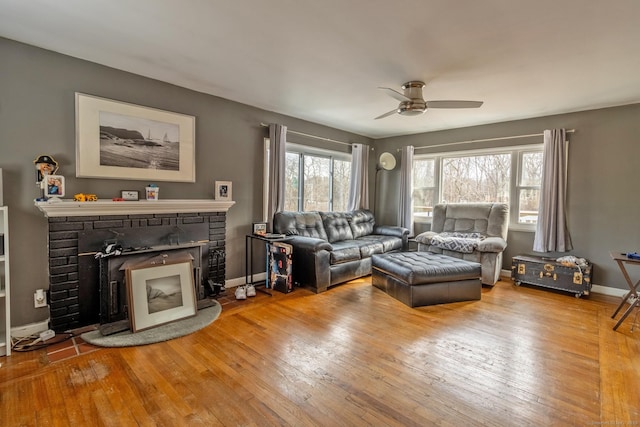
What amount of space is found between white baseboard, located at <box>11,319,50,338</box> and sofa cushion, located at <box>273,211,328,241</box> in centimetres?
251

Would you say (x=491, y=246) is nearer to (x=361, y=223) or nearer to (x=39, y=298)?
(x=361, y=223)

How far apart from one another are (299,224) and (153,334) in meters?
2.31

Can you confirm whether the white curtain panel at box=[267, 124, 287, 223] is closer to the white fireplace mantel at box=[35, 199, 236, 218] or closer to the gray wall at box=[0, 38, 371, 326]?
the white fireplace mantel at box=[35, 199, 236, 218]

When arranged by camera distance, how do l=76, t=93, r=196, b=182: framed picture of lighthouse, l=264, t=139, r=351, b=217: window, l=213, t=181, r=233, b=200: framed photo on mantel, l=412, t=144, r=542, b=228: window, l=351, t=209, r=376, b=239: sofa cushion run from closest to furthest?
l=76, t=93, r=196, b=182: framed picture of lighthouse < l=213, t=181, r=233, b=200: framed photo on mantel < l=412, t=144, r=542, b=228: window < l=264, t=139, r=351, b=217: window < l=351, t=209, r=376, b=239: sofa cushion

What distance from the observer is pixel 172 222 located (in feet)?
10.8

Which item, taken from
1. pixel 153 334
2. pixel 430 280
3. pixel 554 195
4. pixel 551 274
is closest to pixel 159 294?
pixel 153 334

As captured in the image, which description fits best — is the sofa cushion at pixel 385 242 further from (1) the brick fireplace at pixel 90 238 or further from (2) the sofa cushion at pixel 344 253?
(1) the brick fireplace at pixel 90 238

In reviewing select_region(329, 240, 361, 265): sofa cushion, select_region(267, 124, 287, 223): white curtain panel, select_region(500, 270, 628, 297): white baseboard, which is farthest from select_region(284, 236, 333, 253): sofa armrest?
select_region(500, 270, 628, 297): white baseboard

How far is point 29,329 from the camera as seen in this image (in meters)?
2.57

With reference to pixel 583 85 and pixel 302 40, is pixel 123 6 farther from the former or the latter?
pixel 583 85

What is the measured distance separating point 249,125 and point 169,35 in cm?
177

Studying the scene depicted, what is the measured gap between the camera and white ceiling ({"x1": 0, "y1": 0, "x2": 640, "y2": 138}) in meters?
1.96

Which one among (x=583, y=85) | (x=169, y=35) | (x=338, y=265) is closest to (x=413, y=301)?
(x=338, y=265)

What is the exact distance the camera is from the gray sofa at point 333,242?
3.83 m
